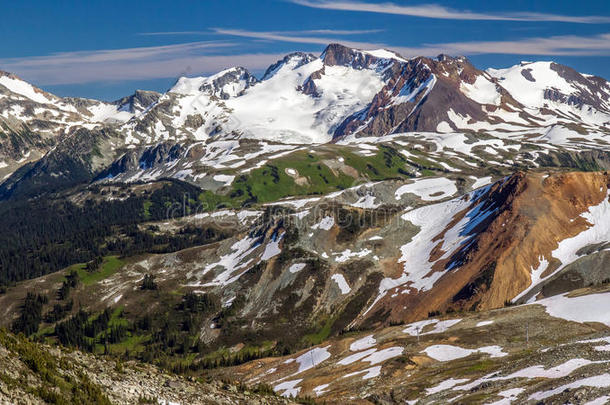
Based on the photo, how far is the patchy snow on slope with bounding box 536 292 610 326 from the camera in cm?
8200

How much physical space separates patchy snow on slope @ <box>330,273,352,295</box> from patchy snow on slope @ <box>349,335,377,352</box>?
4348 cm

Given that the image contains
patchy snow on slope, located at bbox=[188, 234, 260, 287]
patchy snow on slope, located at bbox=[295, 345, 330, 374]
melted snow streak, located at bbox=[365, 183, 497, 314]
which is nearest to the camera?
patchy snow on slope, located at bbox=[295, 345, 330, 374]

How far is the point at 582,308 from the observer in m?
86.9

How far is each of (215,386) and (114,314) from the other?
439ft

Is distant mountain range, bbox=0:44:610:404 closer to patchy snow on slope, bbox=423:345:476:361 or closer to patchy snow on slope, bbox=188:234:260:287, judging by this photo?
patchy snow on slope, bbox=423:345:476:361

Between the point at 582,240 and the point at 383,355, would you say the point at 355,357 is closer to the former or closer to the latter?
the point at 383,355

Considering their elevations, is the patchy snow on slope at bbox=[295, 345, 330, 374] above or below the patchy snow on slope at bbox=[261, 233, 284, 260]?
below

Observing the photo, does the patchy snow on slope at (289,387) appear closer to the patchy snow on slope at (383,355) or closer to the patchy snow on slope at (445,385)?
the patchy snow on slope at (383,355)

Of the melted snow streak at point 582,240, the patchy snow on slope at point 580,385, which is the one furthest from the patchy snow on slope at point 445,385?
the melted snow streak at point 582,240

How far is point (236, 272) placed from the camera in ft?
566

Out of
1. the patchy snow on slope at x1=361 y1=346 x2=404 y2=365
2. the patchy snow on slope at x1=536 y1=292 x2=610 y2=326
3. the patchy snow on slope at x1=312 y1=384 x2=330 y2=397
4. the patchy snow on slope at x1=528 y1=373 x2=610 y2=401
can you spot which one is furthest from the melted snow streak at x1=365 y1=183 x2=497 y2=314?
the patchy snow on slope at x1=528 y1=373 x2=610 y2=401

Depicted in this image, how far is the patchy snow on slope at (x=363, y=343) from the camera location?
9612cm

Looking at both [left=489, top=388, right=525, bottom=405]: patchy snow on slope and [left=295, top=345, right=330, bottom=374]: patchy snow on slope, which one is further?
[left=295, top=345, right=330, bottom=374]: patchy snow on slope

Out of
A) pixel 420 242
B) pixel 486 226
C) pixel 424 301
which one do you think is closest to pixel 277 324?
pixel 424 301
